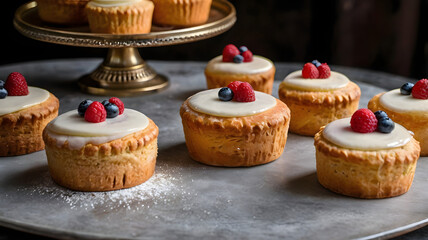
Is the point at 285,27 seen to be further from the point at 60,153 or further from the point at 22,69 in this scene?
the point at 60,153

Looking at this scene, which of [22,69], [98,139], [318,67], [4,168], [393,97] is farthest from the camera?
[22,69]

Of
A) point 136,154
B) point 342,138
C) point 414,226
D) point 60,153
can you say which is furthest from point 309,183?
point 60,153

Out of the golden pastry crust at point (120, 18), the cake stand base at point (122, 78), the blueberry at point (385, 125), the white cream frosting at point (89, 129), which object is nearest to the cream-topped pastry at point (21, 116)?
the white cream frosting at point (89, 129)

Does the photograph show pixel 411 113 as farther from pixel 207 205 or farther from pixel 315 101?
pixel 207 205

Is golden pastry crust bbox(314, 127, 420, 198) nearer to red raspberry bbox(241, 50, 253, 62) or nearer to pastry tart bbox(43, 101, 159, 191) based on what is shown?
pastry tart bbox(43, 101, 159, 191)

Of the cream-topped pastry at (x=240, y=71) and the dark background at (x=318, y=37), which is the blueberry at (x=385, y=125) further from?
the dark background at (x=318, y=37)
